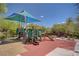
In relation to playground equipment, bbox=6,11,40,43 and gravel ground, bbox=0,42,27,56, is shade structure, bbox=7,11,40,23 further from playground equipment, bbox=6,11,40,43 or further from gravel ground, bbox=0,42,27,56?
gravel ground, bbox=0,42,27,56

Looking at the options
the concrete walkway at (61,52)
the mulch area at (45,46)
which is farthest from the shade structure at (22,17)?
the concrete walkway at (61,52)

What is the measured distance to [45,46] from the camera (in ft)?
7.18

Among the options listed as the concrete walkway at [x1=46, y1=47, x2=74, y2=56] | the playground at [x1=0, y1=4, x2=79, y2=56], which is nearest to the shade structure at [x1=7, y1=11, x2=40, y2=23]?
the playground at [x1=0, y1=4, x2=79, y2=56]

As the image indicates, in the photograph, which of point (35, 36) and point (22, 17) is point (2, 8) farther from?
point (35, 36)

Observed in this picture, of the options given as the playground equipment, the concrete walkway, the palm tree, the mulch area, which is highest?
the palm tree

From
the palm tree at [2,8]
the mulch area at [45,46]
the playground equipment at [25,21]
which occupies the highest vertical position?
the palm tree at [2,8]

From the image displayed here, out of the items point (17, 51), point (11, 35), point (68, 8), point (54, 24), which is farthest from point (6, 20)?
point (68, 8)

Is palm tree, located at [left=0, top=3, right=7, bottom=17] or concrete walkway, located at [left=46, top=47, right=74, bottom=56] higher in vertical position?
palm tree, located at [left=0, top=3, right=7, bottom=17]

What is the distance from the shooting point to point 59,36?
220 cm

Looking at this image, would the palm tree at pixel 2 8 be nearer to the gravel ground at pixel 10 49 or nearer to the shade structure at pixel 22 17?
the shade structure at pixel 22 17

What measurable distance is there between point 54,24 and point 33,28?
0.21 meters

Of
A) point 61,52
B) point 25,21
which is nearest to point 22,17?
point 25,21

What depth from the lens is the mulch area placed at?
85.7 inches

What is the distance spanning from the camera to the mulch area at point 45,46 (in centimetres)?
218
